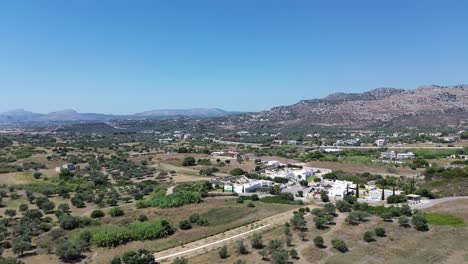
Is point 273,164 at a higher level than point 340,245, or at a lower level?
lower

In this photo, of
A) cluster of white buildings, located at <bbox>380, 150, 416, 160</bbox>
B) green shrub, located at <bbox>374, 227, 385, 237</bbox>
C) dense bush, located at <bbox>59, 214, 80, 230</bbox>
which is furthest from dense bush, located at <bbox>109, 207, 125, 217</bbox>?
cluster of white buildings, located at <bbox>380, 150, 416, 160</bbox>

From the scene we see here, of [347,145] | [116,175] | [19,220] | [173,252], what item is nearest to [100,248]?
[173,252]

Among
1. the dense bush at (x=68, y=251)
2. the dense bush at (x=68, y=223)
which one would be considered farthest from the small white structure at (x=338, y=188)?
the dense bush at (x=68, y=251)

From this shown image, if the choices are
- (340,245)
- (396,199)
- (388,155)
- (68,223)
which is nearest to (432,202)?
(396,199)

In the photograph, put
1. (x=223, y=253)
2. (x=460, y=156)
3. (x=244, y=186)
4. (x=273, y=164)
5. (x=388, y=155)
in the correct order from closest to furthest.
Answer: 1. (x=223, y=253)
2. (x=244, y=186)
3. (x=273, y=164)
4. (x=460, y=156)
5. (x=388, y=155)

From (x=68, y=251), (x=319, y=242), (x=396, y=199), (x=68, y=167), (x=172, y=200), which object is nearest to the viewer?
(x=68, y=251)

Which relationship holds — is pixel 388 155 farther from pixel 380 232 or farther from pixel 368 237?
pixel 368 237
